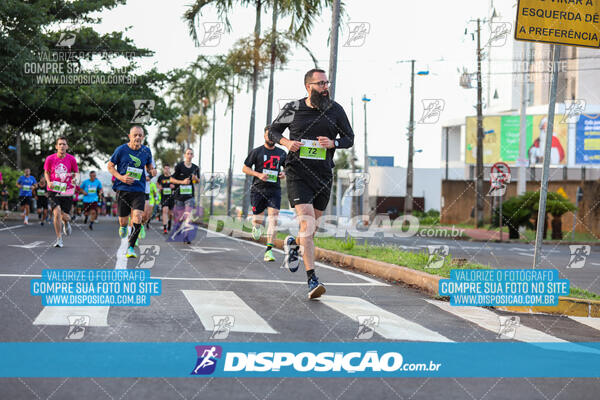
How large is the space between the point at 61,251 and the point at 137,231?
2.01 metres

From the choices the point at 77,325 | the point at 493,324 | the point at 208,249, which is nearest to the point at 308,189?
the point at 493,324

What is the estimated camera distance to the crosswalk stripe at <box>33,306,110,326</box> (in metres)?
5.73

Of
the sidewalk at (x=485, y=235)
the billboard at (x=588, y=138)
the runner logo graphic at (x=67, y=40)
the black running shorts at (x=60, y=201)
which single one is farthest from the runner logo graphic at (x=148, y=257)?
the billboard at (x=588, y=138)

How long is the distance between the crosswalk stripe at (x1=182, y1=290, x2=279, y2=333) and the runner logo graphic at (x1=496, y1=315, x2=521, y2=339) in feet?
5.98

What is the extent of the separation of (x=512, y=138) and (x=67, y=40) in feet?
123

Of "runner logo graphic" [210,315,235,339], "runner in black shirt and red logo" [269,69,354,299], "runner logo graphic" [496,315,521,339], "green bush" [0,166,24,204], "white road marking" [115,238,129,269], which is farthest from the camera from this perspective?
"green bush" [0,166,24,204]

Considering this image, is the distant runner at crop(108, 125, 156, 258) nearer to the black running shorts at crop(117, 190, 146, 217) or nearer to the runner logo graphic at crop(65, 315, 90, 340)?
the black running shorts at crop(117, 190, 146, 217)

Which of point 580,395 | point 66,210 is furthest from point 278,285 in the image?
point 66,210

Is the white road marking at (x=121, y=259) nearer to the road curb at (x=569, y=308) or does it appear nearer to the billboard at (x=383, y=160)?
the road curb at (x=569, y=308)

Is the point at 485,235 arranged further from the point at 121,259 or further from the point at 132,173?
the point at 132,173

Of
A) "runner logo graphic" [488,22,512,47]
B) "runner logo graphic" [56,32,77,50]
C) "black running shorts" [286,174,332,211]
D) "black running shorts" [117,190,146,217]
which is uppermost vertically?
"runner logo graphic" [488,22,512,47]

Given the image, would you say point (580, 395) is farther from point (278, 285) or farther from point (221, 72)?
point (221, 72)

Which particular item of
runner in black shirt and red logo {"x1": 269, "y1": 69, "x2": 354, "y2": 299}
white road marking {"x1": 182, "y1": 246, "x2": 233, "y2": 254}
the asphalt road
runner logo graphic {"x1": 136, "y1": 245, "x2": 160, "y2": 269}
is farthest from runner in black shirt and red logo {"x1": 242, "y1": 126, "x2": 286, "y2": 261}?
runner in black shirt and red logo {"x1": 269, "y1": 69, "x2": 354, "y2": 299}

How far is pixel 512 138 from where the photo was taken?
5888 cm
